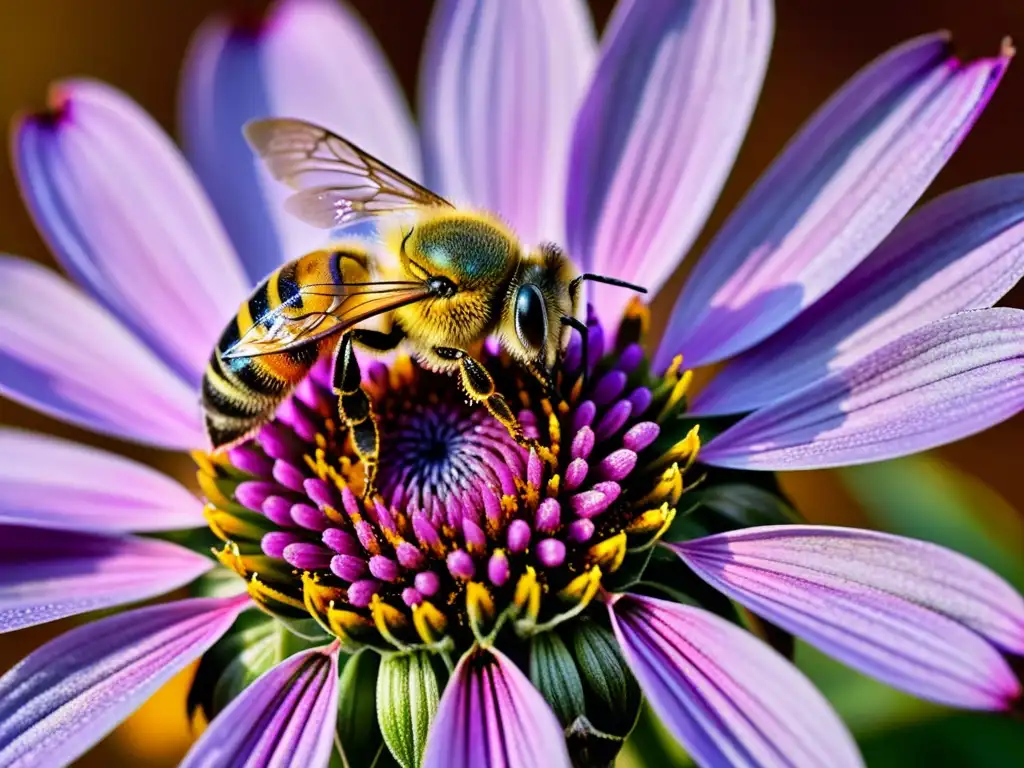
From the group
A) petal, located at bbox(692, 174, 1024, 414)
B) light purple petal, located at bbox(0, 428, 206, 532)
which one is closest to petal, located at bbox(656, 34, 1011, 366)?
petal, located at bbox(692, 174, 1024, 414)

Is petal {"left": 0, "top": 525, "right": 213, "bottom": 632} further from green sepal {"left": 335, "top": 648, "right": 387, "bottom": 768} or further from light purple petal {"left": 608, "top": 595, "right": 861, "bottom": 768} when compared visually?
light purple petal {"left": 608, "top": 595, "right": 861, "bottom": 768}

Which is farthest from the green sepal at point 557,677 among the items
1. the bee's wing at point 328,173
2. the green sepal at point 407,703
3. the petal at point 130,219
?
the petal at point 130,219

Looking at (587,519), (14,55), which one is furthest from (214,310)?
(14,55)

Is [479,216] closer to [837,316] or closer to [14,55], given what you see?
[837,316]

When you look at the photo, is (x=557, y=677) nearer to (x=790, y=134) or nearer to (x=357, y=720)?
(x=357, y=720)

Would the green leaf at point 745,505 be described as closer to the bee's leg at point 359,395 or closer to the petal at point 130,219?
the bee's leg at point 359,395

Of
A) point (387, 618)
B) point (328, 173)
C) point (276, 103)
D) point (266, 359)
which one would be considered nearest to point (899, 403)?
point (387, 618)
